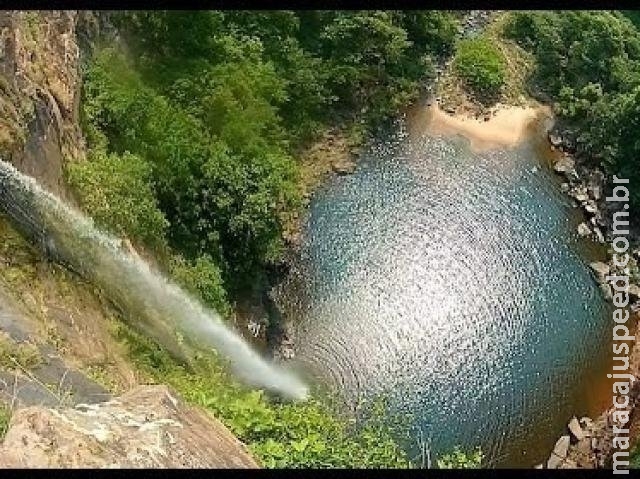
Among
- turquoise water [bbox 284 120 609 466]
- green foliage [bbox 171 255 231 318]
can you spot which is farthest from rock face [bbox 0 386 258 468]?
turquoise water [bbox 284 120 609 466]

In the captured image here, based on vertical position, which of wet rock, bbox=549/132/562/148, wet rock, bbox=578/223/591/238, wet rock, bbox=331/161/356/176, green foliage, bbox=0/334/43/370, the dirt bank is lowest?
wet rock, bbox=578/223/591/238

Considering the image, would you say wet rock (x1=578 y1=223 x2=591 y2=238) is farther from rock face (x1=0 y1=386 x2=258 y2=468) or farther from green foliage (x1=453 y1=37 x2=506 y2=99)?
rock face (x1=0 y1=386 x2=258 y2=468)

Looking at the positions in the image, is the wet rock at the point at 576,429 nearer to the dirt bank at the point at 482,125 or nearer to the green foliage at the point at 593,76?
the green foliage at the point at 593,76

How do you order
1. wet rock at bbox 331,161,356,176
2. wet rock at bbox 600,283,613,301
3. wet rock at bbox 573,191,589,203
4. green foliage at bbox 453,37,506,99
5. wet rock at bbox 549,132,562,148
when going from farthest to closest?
green foliage at bbox 453,37,506,99, wet rock at bbox 549,132,562,148, wet rock at bbox 331,161,356,176, wet rock at bbox 573,191,589,203, wet rock at bbox 600,283,613,301

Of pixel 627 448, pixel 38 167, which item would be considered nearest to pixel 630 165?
pixel 627 448

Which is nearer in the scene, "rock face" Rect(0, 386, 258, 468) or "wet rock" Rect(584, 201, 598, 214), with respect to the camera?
"rock face" Rect(0, 386, 258, 468)

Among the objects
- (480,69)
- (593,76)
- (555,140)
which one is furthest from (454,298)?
(593,76)

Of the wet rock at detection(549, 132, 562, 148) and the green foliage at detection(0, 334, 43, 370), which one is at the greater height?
the green foliage at detection(0, 334, 43, 370)
